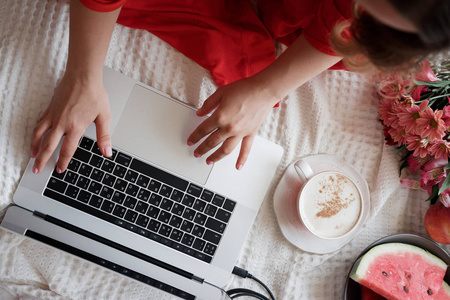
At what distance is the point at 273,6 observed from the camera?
2.88 ft

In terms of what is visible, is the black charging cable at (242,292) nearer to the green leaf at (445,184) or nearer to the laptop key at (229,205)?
the laptop key at (229,205)

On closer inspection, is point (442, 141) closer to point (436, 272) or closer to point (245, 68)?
point (436, 272)

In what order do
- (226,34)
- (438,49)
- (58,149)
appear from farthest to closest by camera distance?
(226,34) < (58,149) < (438,49)

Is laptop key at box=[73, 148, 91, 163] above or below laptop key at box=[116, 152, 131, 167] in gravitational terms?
below

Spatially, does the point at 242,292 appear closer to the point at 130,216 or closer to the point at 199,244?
the point at 199,244

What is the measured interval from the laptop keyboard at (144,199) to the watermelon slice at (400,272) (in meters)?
0.31

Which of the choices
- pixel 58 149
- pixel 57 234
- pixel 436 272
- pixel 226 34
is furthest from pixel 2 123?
pixel 436 272

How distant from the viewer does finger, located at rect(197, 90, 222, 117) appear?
76 cm

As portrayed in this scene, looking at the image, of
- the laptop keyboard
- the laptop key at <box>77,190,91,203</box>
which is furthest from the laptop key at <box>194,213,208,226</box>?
the laptop key at <box>77,190,91,203</box>

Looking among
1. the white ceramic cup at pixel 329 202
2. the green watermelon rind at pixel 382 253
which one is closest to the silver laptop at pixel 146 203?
the white ceramic cup at pixel 329 202

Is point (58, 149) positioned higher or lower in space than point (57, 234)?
higher

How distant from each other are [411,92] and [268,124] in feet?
0.96

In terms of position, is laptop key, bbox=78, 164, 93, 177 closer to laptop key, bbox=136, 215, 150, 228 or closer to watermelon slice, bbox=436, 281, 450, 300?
laptop key, bbox=136, 215, 150, 228

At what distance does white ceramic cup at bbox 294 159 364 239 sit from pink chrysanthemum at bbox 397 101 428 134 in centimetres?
15
